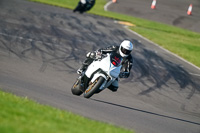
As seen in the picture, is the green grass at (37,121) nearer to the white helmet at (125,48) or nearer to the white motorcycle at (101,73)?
the white motorcycle at (101,73)

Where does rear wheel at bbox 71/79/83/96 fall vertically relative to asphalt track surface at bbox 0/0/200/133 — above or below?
above

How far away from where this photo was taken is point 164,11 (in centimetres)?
3259

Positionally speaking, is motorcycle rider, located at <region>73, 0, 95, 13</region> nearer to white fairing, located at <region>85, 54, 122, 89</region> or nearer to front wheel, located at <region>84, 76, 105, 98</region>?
Answer: white fairing, located at <region>85, 54, 122, 89</region>

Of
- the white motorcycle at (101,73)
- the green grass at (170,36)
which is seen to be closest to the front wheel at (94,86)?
the white motorcycle at (101,73)

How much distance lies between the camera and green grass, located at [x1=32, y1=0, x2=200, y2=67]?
20.3m

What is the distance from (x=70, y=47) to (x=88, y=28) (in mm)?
4961

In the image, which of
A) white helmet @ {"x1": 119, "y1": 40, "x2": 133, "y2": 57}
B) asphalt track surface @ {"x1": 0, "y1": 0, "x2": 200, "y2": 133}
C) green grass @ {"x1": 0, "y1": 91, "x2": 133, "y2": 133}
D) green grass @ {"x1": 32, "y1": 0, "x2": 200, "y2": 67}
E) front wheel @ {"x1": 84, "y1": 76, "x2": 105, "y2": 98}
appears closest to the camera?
green grass @ {"x1": 0, "y1": 91, "x2": 133, "y2": 133}

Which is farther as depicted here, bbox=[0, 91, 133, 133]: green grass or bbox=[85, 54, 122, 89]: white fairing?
bbox=[85, 54, 122, 89]: white fairing

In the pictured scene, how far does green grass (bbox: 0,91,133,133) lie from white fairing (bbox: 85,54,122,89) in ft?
7.23

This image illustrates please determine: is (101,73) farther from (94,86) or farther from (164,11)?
(164,11)

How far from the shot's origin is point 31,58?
13727mm

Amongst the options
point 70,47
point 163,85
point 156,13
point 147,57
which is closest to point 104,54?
point 163,85

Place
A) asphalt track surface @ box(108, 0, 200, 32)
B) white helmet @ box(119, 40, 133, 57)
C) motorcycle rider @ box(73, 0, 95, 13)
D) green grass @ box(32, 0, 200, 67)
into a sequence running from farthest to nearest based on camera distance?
asphalt track surface @ box(108, 0, 200, 32)
motorcycle rider @ box(73, 0, 95, 13)
green grass @ box(32, 0, 200, 67)
white helmet @ box(119, 40, 133, 57)

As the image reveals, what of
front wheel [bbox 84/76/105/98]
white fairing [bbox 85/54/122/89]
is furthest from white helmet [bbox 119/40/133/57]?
front wheel [bbox 84/76/105/98]
